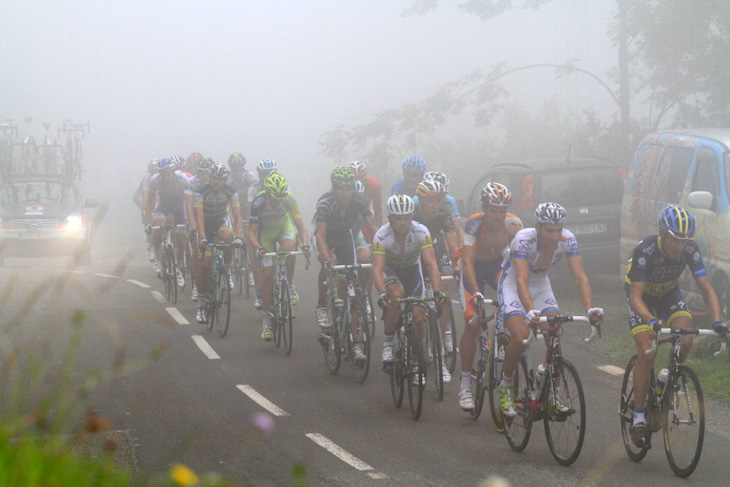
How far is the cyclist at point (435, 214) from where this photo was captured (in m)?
10.7

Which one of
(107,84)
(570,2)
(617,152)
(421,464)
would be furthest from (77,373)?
(107,84)

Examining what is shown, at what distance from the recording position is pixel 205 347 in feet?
41.6

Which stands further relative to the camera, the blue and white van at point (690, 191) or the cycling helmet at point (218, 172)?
the cycling helmet at point (218, 172)

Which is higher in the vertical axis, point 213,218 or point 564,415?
point 213,218

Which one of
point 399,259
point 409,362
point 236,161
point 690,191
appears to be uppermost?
point 236,161

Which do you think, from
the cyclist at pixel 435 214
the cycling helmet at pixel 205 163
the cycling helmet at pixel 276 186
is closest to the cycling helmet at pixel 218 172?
the cycling helmet at pixel 205 163

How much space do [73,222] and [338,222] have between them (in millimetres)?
13419

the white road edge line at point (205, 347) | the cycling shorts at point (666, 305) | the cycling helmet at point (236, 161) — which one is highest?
the cycling helmet at point (236, 161)

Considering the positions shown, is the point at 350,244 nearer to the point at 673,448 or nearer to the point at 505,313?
the point at 505,313

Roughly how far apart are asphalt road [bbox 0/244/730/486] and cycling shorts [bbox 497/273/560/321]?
955 mm

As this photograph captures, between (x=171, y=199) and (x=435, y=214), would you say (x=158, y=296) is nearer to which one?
(x=171, y=199)

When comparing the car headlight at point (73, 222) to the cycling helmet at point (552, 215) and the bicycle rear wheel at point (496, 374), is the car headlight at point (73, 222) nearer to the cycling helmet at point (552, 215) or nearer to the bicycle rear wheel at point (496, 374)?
the bicycle rear wheel at point (496, 374)

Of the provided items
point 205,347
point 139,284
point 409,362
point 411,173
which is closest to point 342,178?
point 411,173

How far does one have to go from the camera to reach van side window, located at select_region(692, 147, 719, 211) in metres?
Result: 12.2
